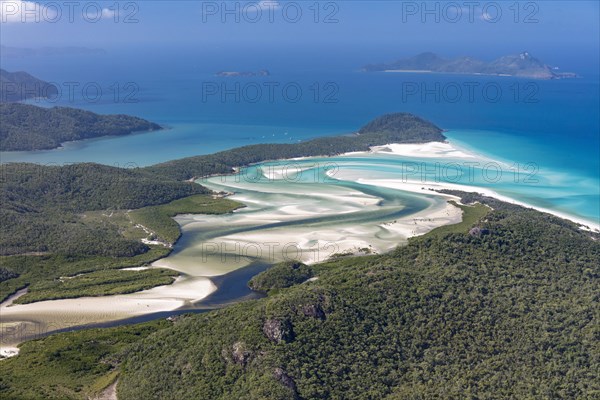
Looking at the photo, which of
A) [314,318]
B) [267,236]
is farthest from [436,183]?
[314,318]

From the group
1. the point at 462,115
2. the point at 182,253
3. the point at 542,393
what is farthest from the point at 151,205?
the point at 462,115

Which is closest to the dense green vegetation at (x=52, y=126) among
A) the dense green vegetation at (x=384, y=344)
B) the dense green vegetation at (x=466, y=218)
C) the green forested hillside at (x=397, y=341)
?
the dense green vegetation at (x=466, y=218)

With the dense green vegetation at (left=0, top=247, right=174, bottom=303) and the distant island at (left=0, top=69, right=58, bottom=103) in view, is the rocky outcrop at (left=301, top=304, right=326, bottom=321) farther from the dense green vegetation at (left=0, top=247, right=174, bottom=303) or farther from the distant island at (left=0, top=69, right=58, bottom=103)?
the distant island at (left=0, top=69, right=58, bottom=103)

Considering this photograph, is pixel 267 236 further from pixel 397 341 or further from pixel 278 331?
pixel 397 341

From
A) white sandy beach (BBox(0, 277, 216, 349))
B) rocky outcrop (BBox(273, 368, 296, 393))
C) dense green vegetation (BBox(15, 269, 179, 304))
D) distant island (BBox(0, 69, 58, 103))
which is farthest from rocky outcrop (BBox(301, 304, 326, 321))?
distant island (BBox(0, 69, 58, 103))

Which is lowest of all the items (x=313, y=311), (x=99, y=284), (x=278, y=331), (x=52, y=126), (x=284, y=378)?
(x=284, y=378)

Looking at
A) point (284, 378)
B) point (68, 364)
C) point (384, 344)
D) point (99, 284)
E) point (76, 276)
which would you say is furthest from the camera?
point (76, 276)
